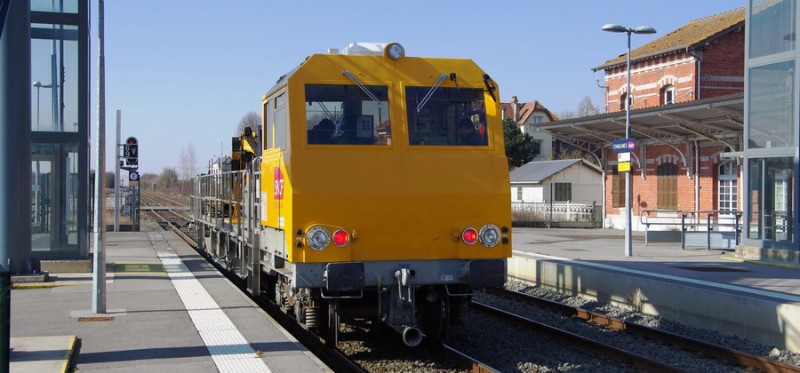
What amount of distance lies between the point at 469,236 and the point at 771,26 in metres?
13.1

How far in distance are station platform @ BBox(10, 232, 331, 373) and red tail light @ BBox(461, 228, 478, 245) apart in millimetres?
2157

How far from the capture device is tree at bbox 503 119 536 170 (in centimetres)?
5877

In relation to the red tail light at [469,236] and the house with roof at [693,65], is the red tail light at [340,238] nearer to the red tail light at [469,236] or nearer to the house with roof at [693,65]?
the red tail light at [469,236]

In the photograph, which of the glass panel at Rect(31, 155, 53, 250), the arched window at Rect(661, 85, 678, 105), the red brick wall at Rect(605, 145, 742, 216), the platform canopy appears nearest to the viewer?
the glass panel at Rect(31, 155, 53, 250)

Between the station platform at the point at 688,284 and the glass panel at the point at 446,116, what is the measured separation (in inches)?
193

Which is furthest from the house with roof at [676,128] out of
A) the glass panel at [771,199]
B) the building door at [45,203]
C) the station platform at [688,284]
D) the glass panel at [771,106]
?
the building door at [45,203]

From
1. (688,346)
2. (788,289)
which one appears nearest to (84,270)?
(688,346)

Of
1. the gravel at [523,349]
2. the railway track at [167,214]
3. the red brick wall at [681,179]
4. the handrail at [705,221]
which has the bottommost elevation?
the gravel at [523,349]

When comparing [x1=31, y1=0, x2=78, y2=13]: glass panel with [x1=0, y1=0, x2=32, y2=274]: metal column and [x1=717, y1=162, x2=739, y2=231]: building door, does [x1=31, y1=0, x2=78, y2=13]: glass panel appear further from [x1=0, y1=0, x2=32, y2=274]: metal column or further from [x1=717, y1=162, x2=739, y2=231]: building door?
[x1=717, y1=162, x2=739, y2=231]: building door

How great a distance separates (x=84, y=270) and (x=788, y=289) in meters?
12.9

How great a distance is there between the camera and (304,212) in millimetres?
8242

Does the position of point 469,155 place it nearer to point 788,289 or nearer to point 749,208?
point 788,289

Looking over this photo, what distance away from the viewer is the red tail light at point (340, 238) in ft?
27.3

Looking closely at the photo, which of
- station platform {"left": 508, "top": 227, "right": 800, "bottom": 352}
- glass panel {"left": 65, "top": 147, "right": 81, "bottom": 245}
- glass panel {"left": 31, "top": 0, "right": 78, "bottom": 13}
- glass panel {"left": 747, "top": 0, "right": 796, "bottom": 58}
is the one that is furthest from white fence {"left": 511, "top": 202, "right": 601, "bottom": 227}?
glass panel {"left": 31, "top": 0, "right": 78, "bottom": 13}
